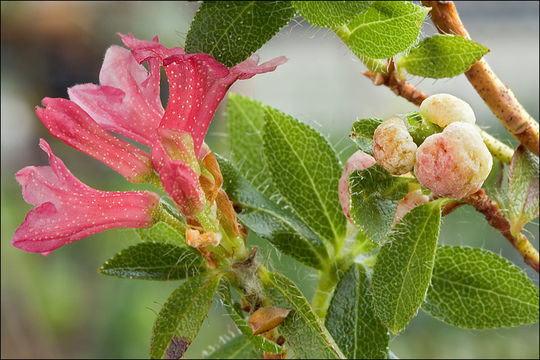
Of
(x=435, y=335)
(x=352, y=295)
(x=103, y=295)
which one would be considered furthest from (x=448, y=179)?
(x=103, y=295)

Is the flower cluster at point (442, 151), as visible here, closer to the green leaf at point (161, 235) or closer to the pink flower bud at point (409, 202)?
the pink flower bud at point (409, 202)

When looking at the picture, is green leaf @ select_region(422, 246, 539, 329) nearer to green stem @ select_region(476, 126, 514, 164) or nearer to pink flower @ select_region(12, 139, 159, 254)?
green stem @ select_region(476, 126, 514, 164)

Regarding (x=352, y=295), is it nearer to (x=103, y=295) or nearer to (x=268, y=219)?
(x=268, y=219)

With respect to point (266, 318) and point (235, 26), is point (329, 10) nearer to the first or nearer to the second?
point (235, 26)

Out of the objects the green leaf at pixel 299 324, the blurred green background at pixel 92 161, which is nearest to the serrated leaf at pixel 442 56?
the green leaf at pixel 299 324

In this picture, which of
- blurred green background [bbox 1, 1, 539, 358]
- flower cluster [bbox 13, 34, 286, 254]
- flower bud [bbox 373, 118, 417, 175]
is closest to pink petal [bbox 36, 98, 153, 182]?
flower cluster [bbox 13, 34, 286, 254]

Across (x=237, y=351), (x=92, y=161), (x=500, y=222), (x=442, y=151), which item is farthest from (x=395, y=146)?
(x=92, y=161)
